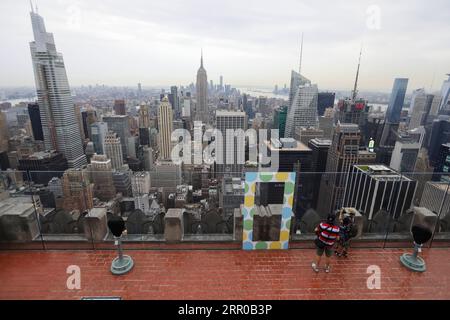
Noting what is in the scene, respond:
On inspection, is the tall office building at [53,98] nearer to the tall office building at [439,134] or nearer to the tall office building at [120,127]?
the tall office building at [120,127]

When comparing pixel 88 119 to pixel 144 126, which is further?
pixel 144 126

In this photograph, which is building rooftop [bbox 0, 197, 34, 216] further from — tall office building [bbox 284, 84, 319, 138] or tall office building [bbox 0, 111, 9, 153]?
tall office building [bbox 284, 84, 319, 138]

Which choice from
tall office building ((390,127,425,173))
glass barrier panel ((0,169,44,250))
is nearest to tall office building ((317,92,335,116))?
tall office building ((390,127,425,173))

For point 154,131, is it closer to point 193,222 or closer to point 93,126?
point 93,126

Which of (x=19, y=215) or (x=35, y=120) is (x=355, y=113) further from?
(x=35, y=120)

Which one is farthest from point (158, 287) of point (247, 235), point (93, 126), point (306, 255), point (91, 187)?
point (93, 126)

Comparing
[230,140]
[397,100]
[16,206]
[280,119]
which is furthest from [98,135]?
[397,100]

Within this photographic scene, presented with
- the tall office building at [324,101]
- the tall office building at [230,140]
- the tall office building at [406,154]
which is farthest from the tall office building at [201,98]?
the tall office building at [406,154]
